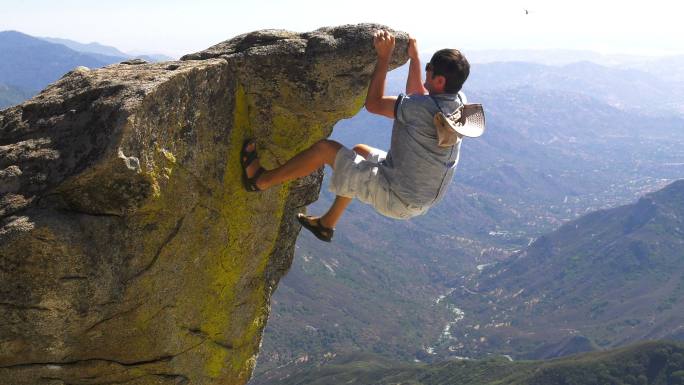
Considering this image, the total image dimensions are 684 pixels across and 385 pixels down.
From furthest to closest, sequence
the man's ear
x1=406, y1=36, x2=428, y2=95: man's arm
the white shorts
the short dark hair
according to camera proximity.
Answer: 1. x1=406, y1=36, x2=428, y2=95: man's arm
2. the white shorts
3. the man's ear
4. the short dark hair

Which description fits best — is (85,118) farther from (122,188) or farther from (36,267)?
(36,267)

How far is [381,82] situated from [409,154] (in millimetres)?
2314

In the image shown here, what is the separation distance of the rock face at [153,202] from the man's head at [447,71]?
3.11 metres

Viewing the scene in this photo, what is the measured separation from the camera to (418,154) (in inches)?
482

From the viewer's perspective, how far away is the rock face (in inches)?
444

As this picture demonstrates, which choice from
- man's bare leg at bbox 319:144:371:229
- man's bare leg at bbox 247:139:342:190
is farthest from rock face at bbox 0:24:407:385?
man's bare leg at bbox 319:144:371:229

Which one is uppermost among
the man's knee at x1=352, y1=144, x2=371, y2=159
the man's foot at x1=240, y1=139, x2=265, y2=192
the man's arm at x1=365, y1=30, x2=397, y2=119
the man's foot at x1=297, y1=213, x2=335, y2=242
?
the man's arm at x1=365, y1=30, x2=397, y2=119

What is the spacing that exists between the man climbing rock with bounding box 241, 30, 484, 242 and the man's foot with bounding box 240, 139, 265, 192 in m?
1.11

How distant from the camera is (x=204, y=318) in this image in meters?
15.7

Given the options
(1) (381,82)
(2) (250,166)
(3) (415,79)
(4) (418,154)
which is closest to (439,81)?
(4) (418,154)

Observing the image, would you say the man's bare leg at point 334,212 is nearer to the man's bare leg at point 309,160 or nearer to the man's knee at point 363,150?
the man's knee at point 363,150

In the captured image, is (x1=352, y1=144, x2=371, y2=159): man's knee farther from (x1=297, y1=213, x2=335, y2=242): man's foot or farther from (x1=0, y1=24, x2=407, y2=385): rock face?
(x1=297, y1=213, x2=335, y2=242): man's foot

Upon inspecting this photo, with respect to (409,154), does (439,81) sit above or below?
above

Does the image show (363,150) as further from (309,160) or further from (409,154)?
(409,154)
